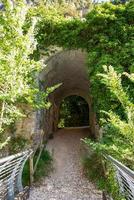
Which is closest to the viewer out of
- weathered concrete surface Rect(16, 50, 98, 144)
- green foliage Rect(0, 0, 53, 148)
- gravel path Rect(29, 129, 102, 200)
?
green foliage Rect(0, 0, 53, 148)

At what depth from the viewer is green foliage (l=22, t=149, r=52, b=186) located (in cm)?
946

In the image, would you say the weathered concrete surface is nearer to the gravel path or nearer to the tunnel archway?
the gravel path

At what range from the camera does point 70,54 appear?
1191cm

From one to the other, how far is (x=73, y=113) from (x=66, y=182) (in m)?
14.8

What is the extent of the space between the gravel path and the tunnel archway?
1040 cm

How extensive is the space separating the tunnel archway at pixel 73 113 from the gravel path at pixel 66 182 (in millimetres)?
10400

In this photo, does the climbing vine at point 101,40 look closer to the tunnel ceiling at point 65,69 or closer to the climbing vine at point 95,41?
the climbing vine at point 95,41

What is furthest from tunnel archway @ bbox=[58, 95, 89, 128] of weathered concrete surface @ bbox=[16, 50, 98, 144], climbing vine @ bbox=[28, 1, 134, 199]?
climbing vine @ bbox=[28, 1, 134, 199]

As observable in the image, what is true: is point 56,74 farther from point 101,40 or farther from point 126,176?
point 126,176

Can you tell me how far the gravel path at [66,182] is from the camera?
851cm

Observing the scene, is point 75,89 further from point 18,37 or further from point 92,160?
point 18,37

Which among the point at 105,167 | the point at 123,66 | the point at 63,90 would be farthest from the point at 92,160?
the point at 63,90

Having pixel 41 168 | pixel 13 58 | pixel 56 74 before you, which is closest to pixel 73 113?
pixel 56 74

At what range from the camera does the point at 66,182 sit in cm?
978
